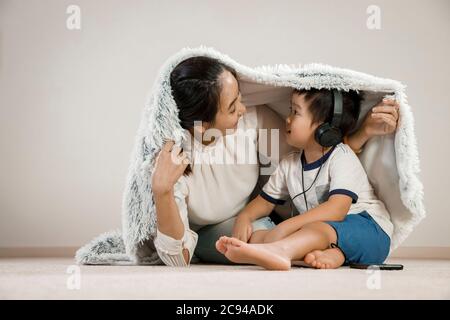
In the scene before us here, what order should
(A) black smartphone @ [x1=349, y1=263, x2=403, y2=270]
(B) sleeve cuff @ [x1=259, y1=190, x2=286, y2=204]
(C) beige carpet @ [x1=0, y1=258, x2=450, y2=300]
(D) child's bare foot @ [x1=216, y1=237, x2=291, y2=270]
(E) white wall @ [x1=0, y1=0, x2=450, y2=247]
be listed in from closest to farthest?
(C) beige carpet @ [x1=0, y1=258, x2=450, y2=300]
(D) child's bare foot @ [x1=216, y1=237, x2=291, y2=270]
(A) black smartphone @ [x1=349, y1=263, x2=403, y2=270]
(B) sleeve cuff @ [x1=259, y1=190, x2=286, y2=204]
(E) white wall @ [x1=0, y1=0, x2=450, y2=247]

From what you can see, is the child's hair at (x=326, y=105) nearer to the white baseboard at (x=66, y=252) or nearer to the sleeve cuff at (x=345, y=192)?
the sleeve cuff at (x=345, y=192)

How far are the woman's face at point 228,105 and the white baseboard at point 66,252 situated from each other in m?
0.94

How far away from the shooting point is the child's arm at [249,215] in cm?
152

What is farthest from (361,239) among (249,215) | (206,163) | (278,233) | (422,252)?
(422,252)

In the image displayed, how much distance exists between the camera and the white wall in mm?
2287

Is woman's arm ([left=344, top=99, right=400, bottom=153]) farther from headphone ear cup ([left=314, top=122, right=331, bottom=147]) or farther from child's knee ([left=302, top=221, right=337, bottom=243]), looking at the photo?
child's knee ([left=302, top=221, right=337, bottom=243])

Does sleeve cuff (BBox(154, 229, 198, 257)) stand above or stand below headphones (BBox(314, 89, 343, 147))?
below

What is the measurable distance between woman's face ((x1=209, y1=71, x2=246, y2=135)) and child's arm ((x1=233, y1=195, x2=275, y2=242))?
0.21m

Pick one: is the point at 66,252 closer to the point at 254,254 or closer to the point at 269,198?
the point at 269,198

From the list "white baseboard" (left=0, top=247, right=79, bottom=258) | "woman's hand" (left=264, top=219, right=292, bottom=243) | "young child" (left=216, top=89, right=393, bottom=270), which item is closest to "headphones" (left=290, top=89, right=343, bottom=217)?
"young child" (left=216, top=89, right=393, bottom=270)

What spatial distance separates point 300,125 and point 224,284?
58cm

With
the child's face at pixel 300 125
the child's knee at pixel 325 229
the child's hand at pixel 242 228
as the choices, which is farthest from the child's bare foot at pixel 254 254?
the child's face at pixel 300 125
